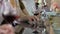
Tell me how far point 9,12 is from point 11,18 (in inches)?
0.8

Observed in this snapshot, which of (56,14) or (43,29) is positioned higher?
(56,14)

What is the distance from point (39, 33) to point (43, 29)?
5cm

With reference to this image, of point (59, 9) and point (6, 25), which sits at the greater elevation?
point (59, 9)

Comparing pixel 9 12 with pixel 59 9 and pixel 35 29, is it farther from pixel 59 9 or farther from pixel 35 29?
pixel 59 9

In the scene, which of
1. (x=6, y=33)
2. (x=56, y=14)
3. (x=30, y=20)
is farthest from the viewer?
(x=56, y=14)

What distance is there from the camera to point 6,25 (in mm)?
327

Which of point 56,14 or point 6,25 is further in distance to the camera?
point 56,14

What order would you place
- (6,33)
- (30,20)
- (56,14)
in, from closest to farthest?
(6,33), (30,20), (56,14)

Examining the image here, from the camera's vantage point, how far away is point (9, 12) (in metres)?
0.34

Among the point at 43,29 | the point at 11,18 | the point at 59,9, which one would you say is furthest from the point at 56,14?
the point at 11,18

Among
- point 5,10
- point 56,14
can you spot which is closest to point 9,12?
point 5,10

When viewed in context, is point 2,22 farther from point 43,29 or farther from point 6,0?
point 43,29

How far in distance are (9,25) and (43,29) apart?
0.81 feet

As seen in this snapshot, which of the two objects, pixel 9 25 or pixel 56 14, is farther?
pixel 56 14
